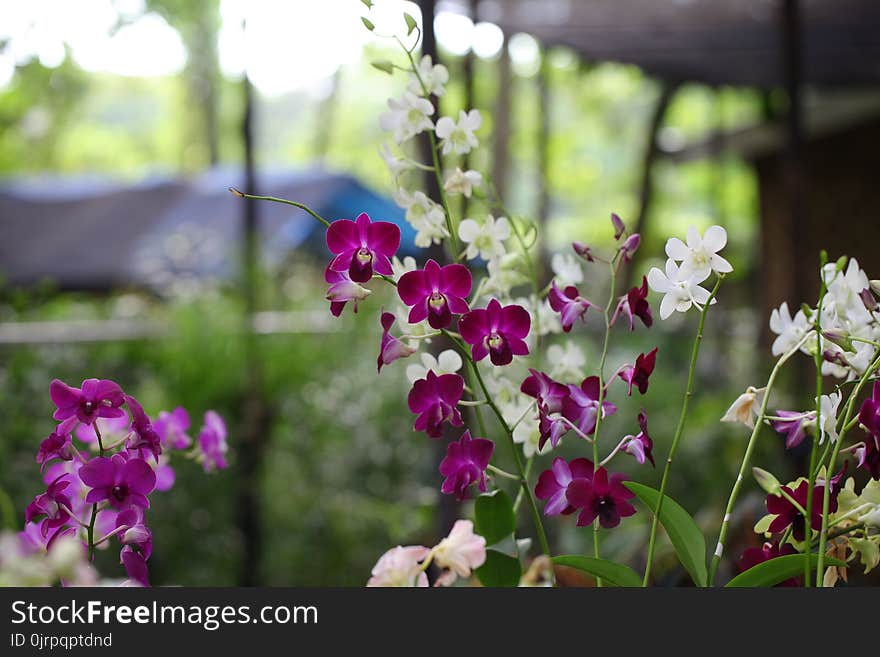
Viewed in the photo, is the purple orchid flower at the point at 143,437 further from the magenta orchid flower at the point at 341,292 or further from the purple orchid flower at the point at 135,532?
the magenta orchid flower at the point at 341,292

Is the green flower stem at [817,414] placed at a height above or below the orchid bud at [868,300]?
below

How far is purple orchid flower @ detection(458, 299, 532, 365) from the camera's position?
23.5 inches

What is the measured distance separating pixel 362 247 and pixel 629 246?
0.20 metres

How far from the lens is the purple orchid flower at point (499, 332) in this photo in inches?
23.5

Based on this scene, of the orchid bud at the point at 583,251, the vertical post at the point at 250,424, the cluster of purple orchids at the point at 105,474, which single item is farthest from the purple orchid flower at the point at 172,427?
the vertical post at the point at 250,424

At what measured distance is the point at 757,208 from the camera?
8.77 metres

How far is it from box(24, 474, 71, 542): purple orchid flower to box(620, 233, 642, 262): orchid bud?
1.33 feet

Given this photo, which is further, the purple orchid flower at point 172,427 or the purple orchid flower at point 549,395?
the purple orchid flower at point 172,427

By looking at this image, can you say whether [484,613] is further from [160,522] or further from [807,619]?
[160,522]

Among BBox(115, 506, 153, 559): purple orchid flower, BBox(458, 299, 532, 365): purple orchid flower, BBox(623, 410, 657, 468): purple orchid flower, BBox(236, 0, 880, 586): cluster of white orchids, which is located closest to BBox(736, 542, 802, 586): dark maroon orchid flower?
BBox(236, 0, 880, 586): cluster of white orchids

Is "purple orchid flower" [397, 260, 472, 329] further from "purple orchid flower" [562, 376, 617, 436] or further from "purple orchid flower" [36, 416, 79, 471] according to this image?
"purple orchid flower" [36, 416, 79, 471]

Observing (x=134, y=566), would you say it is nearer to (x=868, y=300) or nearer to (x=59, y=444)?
(x=59, y=444)

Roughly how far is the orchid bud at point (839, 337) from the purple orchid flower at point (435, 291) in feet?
0.74

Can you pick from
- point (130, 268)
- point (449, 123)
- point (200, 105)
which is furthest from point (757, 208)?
point (200, 105)
